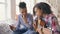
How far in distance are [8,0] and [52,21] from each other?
1.56 meters

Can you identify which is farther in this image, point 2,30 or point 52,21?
point 2,30

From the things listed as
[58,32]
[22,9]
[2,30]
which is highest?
[22,9]

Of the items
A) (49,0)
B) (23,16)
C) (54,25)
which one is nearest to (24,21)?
(23,16)

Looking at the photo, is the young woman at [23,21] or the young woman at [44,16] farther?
the young woman at [23,21]

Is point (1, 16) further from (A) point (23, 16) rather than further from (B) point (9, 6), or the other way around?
(A) point (23, 16)

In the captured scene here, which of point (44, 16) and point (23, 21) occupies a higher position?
point (44, 16)

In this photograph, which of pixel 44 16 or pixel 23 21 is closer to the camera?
pixel 44 16

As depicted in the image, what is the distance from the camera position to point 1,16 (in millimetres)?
2947

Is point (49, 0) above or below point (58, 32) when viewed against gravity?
above

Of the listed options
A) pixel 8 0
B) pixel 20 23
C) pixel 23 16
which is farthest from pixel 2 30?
pixel 8 0

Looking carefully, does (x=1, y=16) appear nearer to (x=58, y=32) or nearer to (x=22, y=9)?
(x=22, y=9)

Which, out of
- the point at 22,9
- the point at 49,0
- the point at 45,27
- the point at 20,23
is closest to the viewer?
the point at 45,27

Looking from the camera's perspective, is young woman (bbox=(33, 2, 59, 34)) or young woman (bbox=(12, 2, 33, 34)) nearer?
young woman (bbox=(33, 2, 59, 34))

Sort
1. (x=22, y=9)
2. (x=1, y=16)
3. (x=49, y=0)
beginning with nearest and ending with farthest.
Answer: (x=22, y=9), (x=49, y=0), (x=1, y=16)
